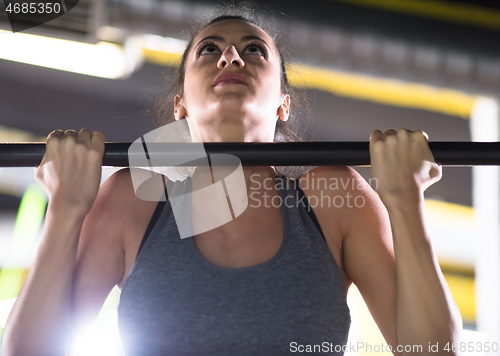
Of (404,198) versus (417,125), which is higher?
(417,125)

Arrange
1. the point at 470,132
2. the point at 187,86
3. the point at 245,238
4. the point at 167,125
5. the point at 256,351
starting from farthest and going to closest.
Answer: the point at 470,132 → the point at 167,125 → the point at 187,86 → the point at 245,238 → the point at 256,351

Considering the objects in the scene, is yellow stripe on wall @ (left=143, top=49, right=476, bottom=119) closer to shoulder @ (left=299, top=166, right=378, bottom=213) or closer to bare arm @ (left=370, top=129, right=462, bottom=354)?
shoulder @ (left=299, top=166, right=378, bottom=213)

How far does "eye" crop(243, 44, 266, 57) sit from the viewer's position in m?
0.99

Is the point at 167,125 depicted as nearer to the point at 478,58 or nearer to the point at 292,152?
the point at 292,152

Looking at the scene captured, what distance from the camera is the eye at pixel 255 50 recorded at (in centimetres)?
99

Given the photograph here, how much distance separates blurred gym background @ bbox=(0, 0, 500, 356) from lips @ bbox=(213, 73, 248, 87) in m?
1.03

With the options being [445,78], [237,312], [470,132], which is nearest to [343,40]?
[445,78]

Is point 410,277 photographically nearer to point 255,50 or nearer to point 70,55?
point 255,50

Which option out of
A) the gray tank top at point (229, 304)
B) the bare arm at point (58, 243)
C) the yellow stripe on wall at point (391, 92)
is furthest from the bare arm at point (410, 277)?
the yellow stripe on wall at point (391, 92)

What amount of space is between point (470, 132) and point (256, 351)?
1844mm

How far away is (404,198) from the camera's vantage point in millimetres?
728

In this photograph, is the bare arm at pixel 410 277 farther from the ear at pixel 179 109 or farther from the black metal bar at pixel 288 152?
→ the ear at pixel 179 109

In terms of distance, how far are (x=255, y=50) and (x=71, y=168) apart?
1.71 ft

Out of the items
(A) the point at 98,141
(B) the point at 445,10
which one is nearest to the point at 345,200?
(A) the point at 98,141
